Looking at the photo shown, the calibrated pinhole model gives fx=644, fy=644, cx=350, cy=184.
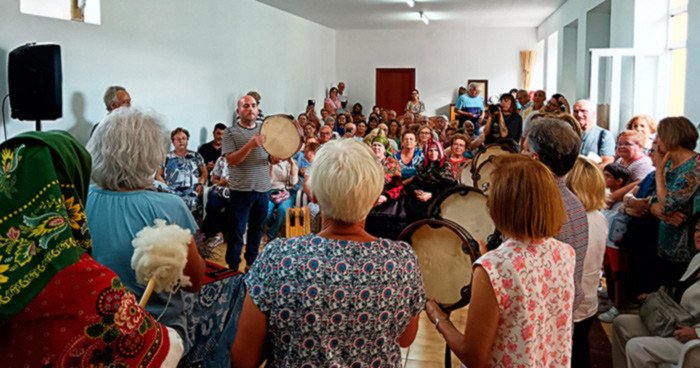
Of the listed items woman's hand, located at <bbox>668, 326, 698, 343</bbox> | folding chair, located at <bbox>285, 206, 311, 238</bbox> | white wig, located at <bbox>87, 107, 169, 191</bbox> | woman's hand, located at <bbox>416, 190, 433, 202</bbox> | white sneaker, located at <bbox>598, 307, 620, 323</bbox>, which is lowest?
white sneaker, located at <bbox>598, 307, 620, 323</bbox>

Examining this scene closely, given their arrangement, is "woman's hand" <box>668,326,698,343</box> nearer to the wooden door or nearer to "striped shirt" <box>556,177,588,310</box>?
"striped shirt" <box>556,177,588,310</box>

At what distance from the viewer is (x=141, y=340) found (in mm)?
1238

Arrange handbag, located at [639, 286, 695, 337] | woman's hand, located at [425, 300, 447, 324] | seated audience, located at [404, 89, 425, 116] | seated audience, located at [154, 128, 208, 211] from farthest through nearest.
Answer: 1. seated audience, located at [404, 89, 425, 116]
2. seated audience, located at [154, 128, 208, 211]
3. handbag, located at [639, 286, 695, 337]
4. woman's hand, located at [425, 300, 447, 324]

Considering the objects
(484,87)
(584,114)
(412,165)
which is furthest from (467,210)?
(484,87)

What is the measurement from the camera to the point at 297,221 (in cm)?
641

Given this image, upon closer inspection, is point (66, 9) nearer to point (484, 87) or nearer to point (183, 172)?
point (183, 172)

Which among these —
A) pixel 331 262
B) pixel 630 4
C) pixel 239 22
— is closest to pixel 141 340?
pixel 331 262

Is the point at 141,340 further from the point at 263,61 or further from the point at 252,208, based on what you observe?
the point at 263,61

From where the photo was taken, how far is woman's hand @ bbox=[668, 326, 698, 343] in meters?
2.80

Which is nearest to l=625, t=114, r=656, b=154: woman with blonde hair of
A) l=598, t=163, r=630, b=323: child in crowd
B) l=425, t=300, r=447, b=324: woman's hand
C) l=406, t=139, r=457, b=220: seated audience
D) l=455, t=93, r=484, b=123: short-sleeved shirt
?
l=598, t=163, r=630, b=323: child in crowd

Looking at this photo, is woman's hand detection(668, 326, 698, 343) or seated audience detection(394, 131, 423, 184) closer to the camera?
woman's hand detection(668, 326, 698, 343)

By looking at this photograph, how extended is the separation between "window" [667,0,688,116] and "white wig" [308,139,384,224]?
276 inches

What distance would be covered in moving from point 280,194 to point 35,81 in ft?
8.45

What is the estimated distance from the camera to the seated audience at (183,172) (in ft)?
21.6
